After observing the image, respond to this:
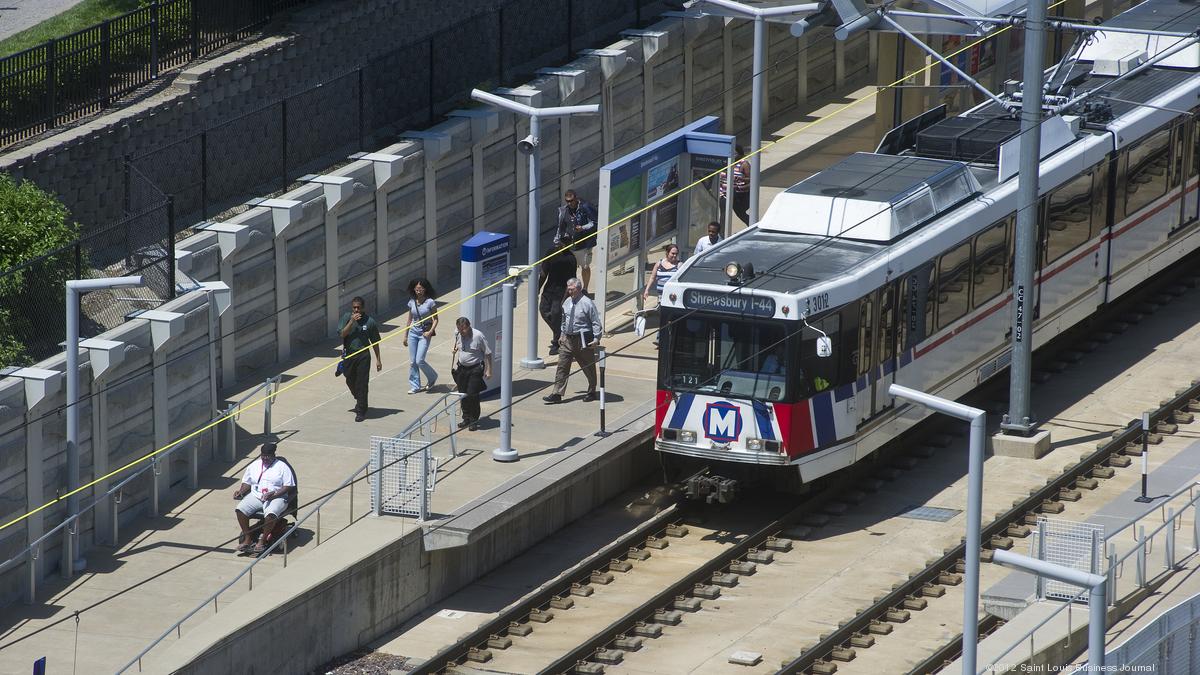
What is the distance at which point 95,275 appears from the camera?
24453mm

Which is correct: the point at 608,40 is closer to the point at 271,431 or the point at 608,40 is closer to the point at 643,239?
the point at 643,239

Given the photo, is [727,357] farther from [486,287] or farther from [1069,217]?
[1069,217]

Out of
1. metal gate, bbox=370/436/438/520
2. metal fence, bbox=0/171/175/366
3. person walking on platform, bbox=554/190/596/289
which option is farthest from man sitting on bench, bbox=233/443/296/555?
person walking on platform, bbox=554/190/596/289

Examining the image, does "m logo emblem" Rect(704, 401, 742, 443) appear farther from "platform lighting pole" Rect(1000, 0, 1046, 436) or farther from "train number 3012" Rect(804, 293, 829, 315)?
"platform lighting pole" Rect(1000, 0, 1046, 436)

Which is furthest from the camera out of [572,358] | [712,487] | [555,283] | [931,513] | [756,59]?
[756,59]

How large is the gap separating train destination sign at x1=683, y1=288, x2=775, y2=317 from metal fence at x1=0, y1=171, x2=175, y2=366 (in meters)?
6.12

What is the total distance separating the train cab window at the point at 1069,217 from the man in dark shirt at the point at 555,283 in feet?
19.6

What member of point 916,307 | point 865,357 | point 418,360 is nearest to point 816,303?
point 865,357

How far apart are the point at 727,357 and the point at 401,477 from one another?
372 centimetres

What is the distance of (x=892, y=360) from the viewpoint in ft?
80.8

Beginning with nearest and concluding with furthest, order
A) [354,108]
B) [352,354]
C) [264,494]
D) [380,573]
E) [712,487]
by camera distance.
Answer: [380,573]
[264,494]
[712,487]
[352,354]
[354,108]

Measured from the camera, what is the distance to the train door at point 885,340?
24.2 metres

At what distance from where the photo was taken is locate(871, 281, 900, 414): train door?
24.2 metres

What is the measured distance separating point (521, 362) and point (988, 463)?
611cm
